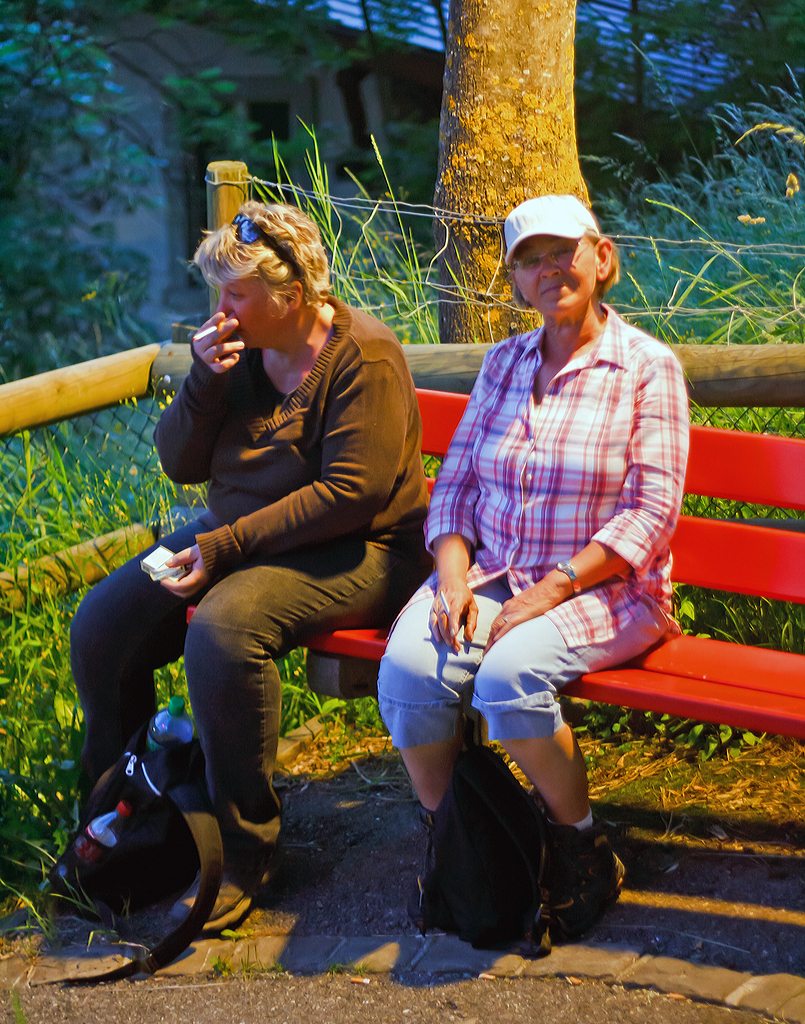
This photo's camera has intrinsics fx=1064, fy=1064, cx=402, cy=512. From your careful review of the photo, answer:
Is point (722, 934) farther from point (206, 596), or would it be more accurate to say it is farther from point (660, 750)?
point (206, 596)

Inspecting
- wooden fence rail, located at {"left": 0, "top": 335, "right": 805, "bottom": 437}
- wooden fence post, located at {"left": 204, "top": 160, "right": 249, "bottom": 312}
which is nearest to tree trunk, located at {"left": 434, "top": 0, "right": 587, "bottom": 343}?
wooden fence rail, located at {"left": 0, "top": 335, "right": 805, "bottom": 437}

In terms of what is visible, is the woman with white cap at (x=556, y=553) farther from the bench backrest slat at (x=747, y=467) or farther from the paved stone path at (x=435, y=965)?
the bench backrest slat at (x=747, y=467)

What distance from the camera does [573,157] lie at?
3.84m

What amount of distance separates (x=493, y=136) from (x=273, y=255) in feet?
4.99

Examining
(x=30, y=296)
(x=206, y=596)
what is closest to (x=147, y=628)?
(x=206, y=596)

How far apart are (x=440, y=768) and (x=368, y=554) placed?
0.56 m

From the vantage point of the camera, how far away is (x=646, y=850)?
106 inches

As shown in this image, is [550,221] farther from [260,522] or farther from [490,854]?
[490,854]

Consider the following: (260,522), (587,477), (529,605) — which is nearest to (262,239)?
(260,522)

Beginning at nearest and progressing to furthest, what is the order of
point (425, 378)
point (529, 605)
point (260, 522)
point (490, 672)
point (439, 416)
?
1. point (490, 672)
2. point (529, 605)
3. point (260, 522)
4. point (439, 416)
5. point (425, 378)

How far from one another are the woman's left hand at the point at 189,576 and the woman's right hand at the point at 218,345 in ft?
→ 1.46

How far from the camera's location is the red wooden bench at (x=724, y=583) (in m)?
2.26

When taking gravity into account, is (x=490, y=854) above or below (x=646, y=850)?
above

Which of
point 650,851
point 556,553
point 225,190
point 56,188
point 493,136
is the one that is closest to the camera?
point 556,553
